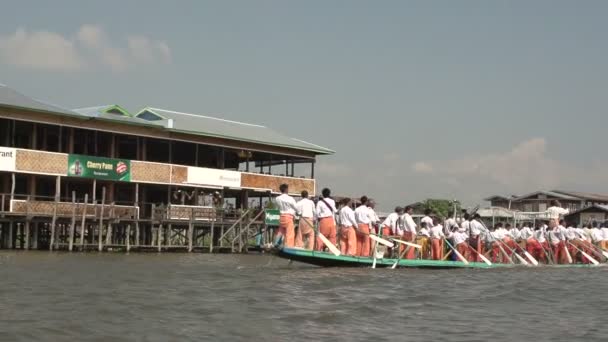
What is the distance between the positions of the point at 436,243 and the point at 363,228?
3.27 m

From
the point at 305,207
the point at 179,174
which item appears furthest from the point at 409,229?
the point at 179,174

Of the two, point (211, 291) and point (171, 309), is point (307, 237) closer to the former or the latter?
point (211, 291)

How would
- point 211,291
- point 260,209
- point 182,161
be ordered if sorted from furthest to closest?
point 182,161 → point 260,209 → point 211,291

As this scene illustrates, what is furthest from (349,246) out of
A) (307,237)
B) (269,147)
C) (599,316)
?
(269,147)

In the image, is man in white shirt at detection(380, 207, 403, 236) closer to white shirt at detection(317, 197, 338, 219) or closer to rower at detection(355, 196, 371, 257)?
rower at detection(355, 196, 371, 257)

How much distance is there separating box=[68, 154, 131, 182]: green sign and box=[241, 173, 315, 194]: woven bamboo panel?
643 centimetres

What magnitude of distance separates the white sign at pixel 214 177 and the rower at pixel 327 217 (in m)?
17.7

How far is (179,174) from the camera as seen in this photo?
119ft

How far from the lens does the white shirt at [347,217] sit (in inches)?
778

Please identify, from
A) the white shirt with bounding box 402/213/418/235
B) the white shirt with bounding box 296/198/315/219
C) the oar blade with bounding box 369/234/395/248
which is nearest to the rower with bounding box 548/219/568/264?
the white shirt with bounding box 402/213/418/235

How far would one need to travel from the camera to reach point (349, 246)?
66.0ft

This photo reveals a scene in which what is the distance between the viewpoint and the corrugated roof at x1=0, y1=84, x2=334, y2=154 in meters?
31.8

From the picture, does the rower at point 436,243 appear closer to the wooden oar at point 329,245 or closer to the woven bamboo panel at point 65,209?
the wooden oar at point 329,245

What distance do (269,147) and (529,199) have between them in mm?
28045
